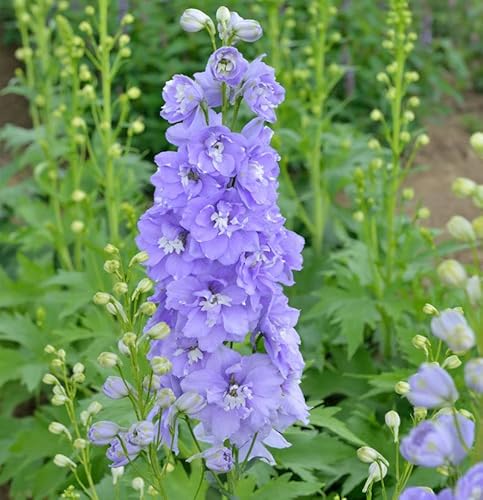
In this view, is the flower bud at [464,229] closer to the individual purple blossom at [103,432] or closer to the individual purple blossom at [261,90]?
the individual purple blossom at [261,90]

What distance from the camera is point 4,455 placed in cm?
388

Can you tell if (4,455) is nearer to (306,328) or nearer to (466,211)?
(306,328)

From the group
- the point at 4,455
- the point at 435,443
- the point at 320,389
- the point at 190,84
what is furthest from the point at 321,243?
the point at 435,443

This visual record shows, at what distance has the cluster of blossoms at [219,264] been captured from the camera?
2031 millimetres

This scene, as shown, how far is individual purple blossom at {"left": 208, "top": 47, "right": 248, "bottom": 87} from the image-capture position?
2.04 m

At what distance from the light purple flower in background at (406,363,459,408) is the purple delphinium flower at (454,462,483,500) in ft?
0.39

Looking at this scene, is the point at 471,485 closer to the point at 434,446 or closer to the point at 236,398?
the point at 434,446

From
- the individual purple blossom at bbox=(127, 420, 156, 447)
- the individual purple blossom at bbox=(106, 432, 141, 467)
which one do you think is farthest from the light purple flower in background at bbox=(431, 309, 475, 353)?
the individual purple blossom at bbox=(106, 432, 141, 467)

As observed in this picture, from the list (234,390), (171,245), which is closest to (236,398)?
(234,390)

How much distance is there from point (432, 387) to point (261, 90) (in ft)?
2.97

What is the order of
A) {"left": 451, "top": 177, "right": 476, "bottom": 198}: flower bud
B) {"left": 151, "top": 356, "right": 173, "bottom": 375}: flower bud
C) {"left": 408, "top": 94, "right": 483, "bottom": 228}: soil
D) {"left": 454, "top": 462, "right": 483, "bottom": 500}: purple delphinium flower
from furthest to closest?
{"left": 408, "top": 94, "right": 483, "bottom": 228}: soil, {"left": 151, "top": 356, "right": 173, "bottom": 375}: flower bud, {"left": 451, "top": 177, "right": 476, "bottom": 198}: flower bud, {"left": 454, "top": 462, "right": 483, "bottom": 500}: purple delphinium flower

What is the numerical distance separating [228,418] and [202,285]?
309 mm

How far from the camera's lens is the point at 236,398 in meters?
2.06

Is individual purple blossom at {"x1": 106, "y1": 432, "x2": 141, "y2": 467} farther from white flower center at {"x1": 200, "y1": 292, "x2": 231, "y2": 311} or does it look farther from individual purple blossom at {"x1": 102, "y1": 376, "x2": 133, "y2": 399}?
white flower center at {"x1": 200, "y1": 292, "x2": 231, "y2": 311}
